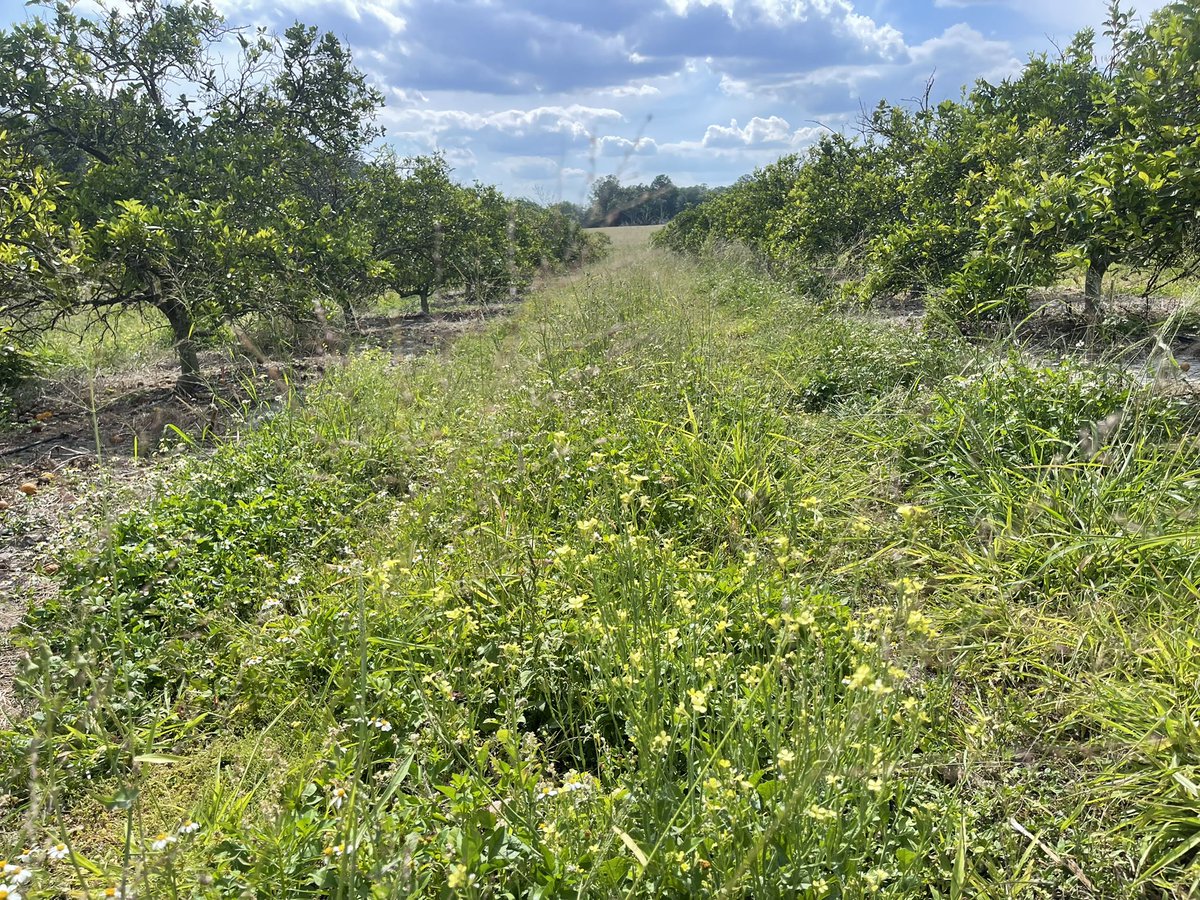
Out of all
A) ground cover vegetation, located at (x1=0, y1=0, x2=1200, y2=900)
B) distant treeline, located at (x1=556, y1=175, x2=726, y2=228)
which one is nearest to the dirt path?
ground cover vegetation, located at (x1=0, y1=0, x2=1200, y2=900)

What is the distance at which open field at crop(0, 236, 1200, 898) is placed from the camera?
1.39 m

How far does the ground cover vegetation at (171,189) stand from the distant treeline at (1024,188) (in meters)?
3.66

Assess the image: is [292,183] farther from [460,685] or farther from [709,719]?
[709,719]

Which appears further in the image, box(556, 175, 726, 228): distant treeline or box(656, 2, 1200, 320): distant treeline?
box(556, 175, 726, 228): distant treeline

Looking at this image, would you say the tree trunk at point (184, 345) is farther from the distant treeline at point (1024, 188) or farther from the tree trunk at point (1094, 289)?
the tree trunk at point (1094, 289)

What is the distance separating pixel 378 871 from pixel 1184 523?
2857 mm

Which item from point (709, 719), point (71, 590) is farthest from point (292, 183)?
point (709, 719)

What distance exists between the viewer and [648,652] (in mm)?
1848

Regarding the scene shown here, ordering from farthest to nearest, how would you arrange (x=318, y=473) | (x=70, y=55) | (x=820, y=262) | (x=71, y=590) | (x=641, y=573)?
(x=820, y=262) → (x=70, y=55) → (x=318, y=473) → (x=71, y=590) → (x=641, y=573)

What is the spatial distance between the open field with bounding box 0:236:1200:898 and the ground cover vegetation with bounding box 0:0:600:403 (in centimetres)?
237

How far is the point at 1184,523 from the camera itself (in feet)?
7.82

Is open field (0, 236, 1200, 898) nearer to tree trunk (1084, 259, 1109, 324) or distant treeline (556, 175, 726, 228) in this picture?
tree trunk (1084, 259, 1109, 324)

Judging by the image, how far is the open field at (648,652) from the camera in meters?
1.39

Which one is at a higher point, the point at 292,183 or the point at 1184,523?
the point at 292,183
